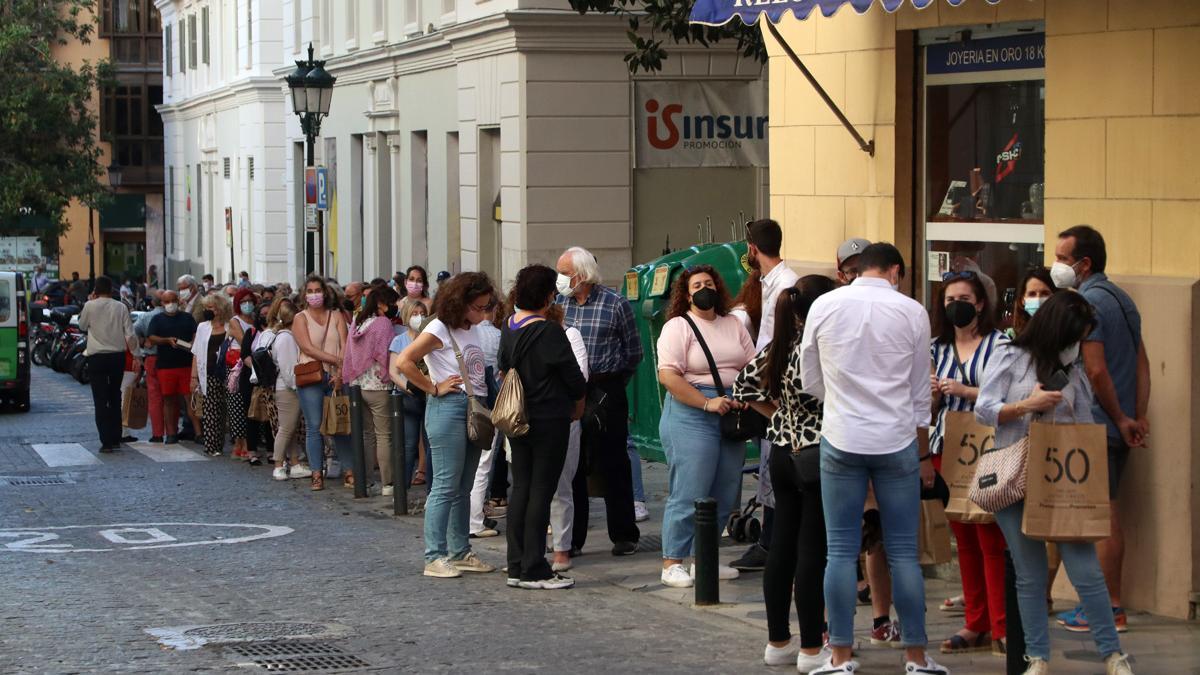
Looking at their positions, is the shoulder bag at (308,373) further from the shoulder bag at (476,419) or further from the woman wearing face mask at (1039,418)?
the woman wearing face mask at (1039,418)

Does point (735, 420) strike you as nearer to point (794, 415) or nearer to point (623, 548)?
point (794, 415)

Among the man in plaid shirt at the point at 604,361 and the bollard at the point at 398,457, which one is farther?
the bollard at the point at 398,457

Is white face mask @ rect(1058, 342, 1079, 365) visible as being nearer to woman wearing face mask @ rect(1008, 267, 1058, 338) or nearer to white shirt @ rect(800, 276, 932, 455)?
white shirt @ rect(800, 276, 932, 455)

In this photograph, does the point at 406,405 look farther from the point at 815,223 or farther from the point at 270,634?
the point at 270,634

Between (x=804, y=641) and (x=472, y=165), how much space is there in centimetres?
1718

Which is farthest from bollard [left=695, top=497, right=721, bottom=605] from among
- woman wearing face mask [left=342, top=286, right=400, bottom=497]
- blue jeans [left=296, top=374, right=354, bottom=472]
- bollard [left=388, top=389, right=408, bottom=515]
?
blue jeans [left=296, top=374, right=354, bottom=472]

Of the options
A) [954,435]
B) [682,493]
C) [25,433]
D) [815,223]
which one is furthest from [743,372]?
→ [25,433]

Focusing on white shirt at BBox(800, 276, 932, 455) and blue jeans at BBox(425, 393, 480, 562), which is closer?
white shirt at BBox(800, 276, 932, 455)

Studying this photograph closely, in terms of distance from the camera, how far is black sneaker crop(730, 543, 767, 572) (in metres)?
10.1

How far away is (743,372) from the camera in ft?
26.2

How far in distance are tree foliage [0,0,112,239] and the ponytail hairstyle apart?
4719cm

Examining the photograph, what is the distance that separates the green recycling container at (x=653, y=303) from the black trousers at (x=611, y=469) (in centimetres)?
264

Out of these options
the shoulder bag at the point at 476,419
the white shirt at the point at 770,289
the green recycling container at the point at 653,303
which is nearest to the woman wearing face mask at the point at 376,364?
the green recycling container at the point at 653,303

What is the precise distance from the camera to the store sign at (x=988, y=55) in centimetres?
973
